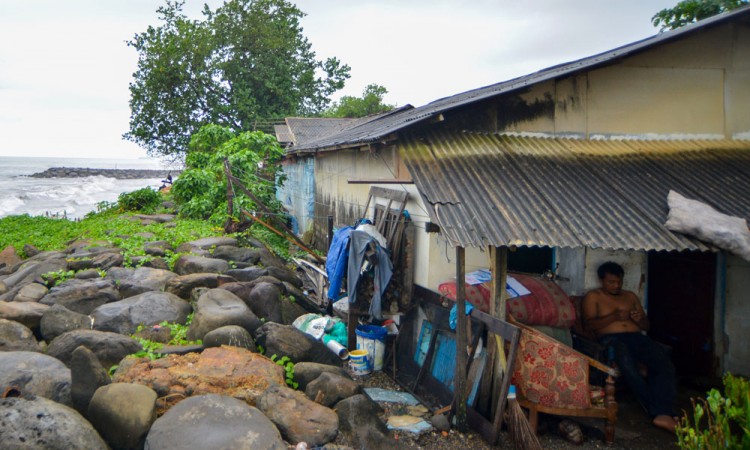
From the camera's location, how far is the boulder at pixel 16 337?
651 cm

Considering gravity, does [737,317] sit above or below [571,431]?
above

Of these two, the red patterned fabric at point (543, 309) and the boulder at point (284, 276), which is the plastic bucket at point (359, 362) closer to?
the red patterned fabric at point (543, 309)

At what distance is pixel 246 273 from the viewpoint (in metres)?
10.3

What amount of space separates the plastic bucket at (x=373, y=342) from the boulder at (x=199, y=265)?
3.65m

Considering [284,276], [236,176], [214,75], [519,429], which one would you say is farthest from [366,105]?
[519,429]

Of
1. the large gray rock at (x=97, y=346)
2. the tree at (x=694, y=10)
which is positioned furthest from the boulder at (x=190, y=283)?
the tree at (x=694, y=10)

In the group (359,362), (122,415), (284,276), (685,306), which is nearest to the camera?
(122,415)

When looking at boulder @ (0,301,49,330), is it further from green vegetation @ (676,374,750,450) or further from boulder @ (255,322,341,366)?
green vegetation @ (676,374,750,450)

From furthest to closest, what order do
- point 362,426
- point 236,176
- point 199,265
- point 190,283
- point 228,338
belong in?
point 236,176, point 199,265, point 190,283, point 228,338, point 362,426

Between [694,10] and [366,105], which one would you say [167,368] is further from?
[366,105]

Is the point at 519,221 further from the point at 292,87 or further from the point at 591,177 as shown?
the point at 292,87

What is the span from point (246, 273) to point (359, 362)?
12.0 feet

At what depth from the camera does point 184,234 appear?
537 inches

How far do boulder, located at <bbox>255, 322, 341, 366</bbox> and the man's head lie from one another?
152 inches
